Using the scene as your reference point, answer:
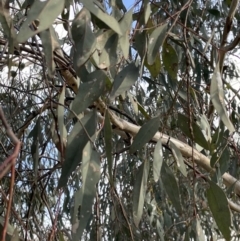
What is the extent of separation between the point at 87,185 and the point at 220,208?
1.12ft

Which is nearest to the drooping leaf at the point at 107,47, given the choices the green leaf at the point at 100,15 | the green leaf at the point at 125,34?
the green leaf at the point at 125,34

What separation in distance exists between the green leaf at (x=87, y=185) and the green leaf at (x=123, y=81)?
0.09 meters

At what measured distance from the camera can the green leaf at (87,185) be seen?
2.55 ft

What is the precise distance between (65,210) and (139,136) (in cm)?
112

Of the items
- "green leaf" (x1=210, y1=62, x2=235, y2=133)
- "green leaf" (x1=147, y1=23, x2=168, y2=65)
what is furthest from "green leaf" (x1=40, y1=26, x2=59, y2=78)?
"green leaf" (x1=210, y1=62, x2=235, y2=133)

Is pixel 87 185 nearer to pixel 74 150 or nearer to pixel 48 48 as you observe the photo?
pixel 74 150

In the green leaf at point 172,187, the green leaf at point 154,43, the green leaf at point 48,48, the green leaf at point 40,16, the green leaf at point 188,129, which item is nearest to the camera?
the green leaf at point 40,16

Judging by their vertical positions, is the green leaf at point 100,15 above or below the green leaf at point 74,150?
above

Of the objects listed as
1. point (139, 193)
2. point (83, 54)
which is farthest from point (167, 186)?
point (83, 54)

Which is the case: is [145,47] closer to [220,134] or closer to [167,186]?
[167,186]

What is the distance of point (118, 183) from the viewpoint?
84.4 inches

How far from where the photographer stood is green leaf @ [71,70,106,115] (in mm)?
854

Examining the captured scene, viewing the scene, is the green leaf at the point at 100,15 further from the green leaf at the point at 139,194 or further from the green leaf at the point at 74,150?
the green leaf at the point at 139,194

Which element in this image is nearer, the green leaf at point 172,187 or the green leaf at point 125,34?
the green leaf at point 125,34
